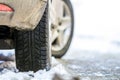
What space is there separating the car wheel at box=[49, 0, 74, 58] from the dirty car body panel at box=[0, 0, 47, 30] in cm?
304

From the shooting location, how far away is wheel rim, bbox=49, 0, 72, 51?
9.54m

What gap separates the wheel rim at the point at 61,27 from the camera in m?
9.54

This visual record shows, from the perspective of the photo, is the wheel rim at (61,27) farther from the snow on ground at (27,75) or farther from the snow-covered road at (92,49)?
the snow on ground at (27,75)

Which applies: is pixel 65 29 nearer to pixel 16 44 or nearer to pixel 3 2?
pixel 16 44

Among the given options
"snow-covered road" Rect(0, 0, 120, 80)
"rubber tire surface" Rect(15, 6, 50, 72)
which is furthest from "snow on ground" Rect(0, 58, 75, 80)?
"rubber tire surface" Rect(15, 6, 50, 72)

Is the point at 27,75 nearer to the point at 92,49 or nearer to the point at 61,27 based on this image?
the point at 61,27

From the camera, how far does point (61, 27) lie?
383 inches

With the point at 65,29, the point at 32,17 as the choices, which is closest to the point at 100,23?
the point at 65,29

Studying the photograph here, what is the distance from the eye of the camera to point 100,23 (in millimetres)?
17859

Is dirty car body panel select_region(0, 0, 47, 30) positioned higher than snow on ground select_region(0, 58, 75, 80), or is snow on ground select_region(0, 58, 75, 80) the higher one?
dirty car body panel select_region(0, 0, 47, 30)

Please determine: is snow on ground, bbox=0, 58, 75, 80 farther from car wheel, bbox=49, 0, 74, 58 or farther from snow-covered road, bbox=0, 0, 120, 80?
car wheel, bbox=49, 0, 74, 58

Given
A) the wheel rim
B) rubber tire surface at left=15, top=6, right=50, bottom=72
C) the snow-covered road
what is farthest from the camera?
the wheel rim

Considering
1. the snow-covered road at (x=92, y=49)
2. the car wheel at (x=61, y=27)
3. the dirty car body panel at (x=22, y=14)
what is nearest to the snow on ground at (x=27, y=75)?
the snow-covered road at (x=92, y=49)

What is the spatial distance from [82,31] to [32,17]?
10491 millimetres
